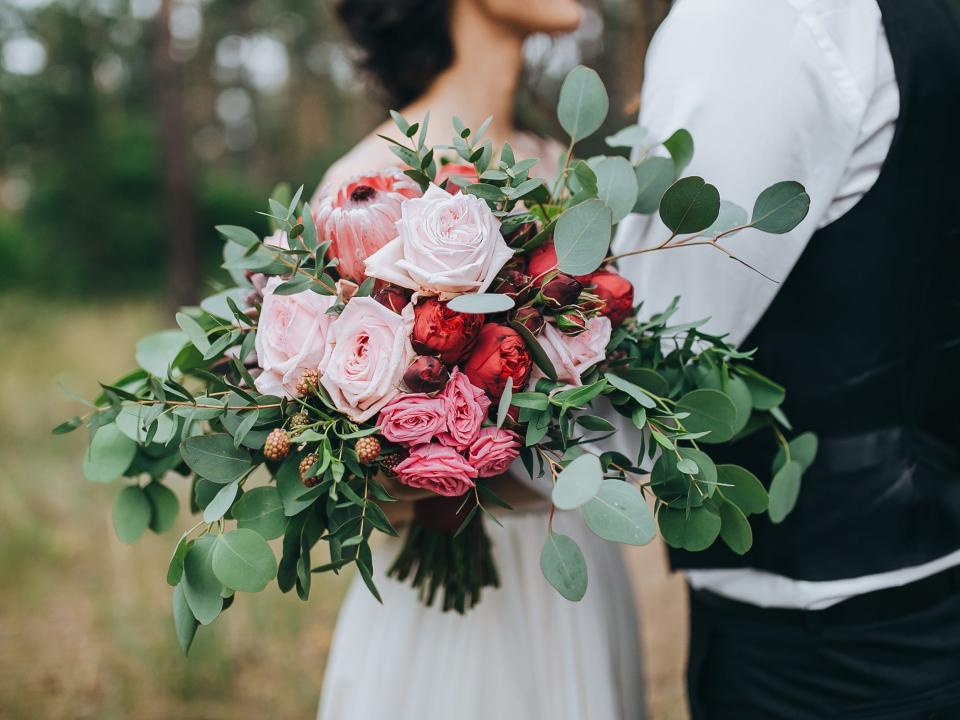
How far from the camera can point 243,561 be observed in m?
0.96

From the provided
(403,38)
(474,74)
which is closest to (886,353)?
(474,74)

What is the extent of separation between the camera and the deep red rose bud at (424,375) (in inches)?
39.1

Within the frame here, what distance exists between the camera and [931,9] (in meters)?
1.15

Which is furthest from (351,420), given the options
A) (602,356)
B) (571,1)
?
(571,1)

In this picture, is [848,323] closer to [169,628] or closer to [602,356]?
[602,356]

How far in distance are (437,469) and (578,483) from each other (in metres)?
0.19

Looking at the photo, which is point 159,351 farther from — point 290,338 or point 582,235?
point 582,235

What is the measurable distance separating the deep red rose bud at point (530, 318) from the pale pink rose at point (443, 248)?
0.22 feet

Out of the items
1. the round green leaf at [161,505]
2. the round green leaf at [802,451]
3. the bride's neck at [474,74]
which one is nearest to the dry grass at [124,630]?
the round green leaf at [161,505]

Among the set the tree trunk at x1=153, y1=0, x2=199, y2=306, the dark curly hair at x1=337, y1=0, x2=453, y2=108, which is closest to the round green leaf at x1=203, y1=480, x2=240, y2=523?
the dark curly hair at x1=337, y1=0, x2=453, y2=108

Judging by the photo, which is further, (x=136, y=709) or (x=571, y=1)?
(x=136, y=709)

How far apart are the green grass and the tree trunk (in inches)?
181

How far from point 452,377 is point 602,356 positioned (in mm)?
205

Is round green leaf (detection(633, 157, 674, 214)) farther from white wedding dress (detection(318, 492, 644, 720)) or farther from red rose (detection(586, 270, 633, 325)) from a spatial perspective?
white wedding dress (detection(318, 492, 644, 720))
